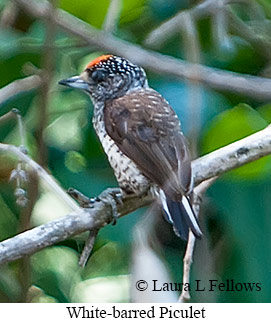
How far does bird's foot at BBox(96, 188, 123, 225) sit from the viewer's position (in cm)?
223

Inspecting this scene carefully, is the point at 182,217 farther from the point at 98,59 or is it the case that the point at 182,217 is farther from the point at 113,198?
the point at 98,59

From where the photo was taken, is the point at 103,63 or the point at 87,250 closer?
the point at 87,250

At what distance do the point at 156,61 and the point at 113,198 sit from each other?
28 cm

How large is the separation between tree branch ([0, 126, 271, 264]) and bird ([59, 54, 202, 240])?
33mm

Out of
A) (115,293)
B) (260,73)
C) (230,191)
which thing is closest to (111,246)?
(115,293)

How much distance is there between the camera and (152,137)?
2.31 metres

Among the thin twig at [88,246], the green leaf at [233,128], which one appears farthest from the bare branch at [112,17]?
the thin twig at [88,246]

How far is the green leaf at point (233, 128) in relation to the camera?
229 centimetres

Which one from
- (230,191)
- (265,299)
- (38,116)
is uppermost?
(38,116)

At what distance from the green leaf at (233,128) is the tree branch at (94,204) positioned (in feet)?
0.10

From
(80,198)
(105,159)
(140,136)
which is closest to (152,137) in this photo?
(140,136)

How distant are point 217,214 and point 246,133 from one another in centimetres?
18
